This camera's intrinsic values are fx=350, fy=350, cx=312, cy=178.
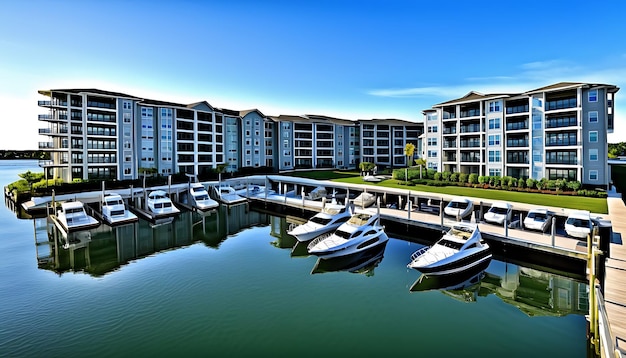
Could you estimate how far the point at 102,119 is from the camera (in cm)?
5369

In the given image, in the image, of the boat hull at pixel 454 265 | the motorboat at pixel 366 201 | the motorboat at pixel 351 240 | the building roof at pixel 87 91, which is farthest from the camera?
the building roof at pixel 87 91

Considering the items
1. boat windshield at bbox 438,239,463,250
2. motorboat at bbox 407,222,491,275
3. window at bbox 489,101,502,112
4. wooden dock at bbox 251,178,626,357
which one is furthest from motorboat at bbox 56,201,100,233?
window at bbox 489,101,502,112

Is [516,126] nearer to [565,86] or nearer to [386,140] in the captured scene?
[565,86]

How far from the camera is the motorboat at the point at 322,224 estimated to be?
32.9 metres

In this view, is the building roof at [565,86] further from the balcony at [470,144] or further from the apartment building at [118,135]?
the apartment building at [118,135]

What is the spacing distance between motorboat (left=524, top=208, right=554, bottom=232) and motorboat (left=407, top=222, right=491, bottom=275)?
18.7 feet

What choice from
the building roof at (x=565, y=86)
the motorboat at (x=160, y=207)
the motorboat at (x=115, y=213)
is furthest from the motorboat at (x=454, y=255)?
the motorboat at (x=115, y=213)

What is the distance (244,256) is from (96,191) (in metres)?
29.3

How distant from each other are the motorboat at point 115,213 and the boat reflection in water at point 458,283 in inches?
1274

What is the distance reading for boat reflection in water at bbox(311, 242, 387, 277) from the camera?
25688 mm

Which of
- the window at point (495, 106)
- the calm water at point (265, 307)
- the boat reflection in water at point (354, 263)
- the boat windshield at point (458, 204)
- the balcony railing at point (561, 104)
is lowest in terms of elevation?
the calm water at point (265, 307)

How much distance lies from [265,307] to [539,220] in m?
24.3

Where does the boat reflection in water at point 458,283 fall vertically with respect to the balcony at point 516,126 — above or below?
below

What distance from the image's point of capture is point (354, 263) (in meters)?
27.2
